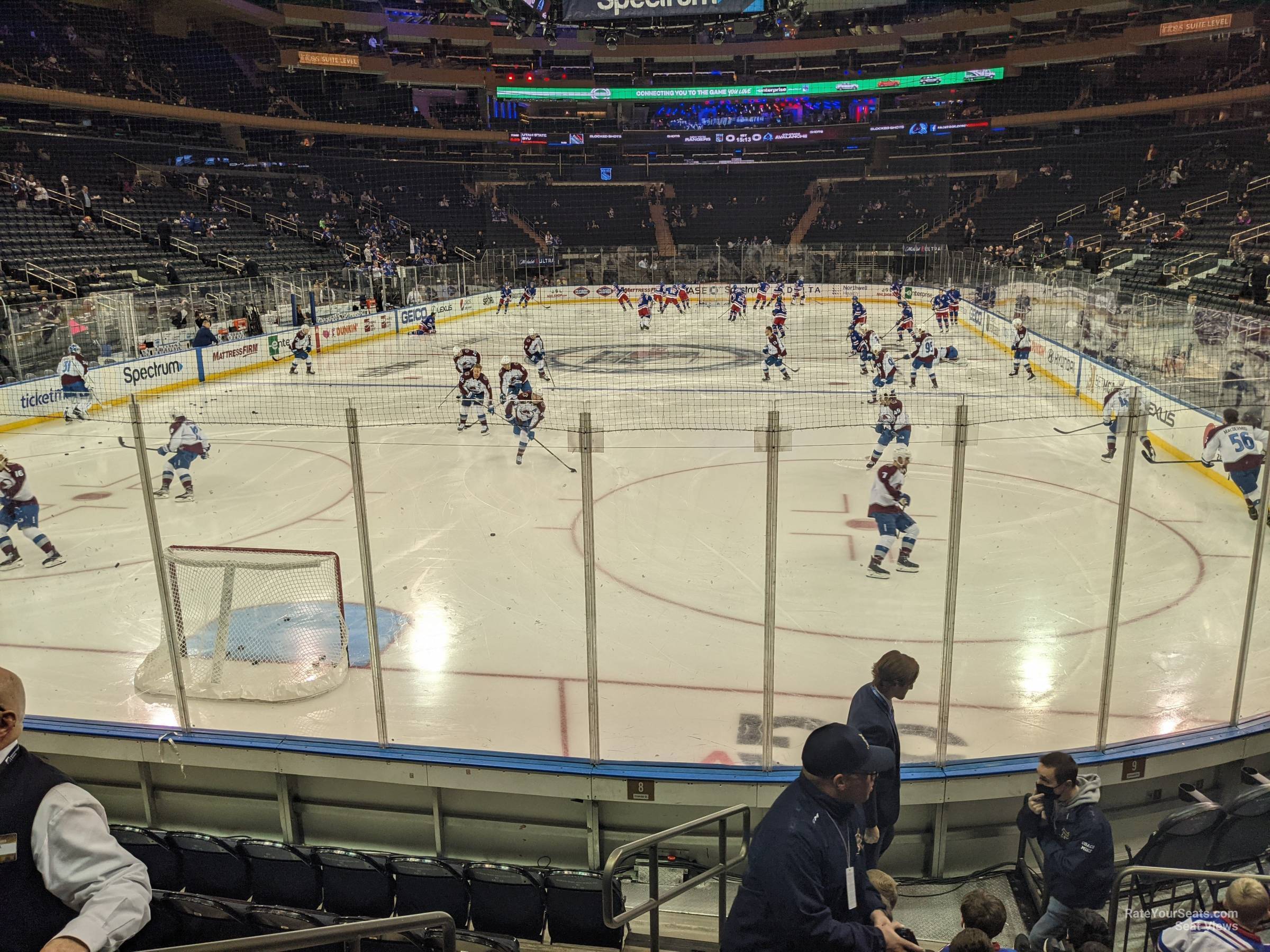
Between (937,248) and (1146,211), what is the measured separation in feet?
21.1

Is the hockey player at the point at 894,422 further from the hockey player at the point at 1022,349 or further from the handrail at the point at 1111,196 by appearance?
the handrail at the point at 1111,196

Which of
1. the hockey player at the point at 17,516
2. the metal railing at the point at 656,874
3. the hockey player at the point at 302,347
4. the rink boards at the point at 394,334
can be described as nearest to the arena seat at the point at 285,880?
the metal railing at the point at 656,874

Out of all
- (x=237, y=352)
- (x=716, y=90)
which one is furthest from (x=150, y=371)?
(x=716, y=90)

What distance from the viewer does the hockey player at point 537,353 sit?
15.6m

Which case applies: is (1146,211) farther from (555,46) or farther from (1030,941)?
(1030,941)

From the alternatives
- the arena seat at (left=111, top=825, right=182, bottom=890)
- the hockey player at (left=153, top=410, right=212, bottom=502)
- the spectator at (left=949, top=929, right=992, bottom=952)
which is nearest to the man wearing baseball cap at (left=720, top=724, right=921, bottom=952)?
the spectator at (left=949, top=929, right=992, bottom=952)

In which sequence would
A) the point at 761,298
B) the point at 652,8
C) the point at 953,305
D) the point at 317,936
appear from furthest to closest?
the point at 652,8 < the point at 761,298 < the point at 953,305 < the point at 317,936

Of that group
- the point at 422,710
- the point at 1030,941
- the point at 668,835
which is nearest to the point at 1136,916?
the point at 1030,941

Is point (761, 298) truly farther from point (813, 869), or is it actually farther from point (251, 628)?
point (813, 869)

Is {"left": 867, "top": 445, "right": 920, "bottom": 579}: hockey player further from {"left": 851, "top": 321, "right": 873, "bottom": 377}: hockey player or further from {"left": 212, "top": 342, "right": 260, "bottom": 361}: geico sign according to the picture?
{"left": 212, "top": 342, "right": 260, "bottom": 361}: geico sign

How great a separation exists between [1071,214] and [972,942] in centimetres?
3414

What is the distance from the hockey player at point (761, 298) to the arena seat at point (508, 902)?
2527cm

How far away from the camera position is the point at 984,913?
3043mm

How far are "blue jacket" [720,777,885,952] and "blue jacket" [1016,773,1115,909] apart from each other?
52.6 inches
